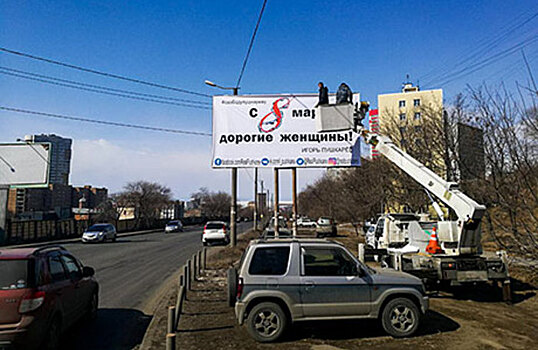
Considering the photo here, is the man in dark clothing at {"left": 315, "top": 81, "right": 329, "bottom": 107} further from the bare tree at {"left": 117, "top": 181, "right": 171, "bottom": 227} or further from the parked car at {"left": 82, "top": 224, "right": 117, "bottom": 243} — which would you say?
the bare tree at {"left": 117, "top": 181, "right": 171, "bottom": 227}

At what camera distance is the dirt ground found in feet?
19.3

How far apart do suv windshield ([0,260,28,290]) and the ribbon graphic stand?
12.0 m

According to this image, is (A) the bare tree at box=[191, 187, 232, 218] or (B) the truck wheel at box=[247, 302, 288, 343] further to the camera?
(A) the bare tree at box=[191, 187, 232, 218]

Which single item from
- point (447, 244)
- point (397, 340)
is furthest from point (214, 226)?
point (397, 340)

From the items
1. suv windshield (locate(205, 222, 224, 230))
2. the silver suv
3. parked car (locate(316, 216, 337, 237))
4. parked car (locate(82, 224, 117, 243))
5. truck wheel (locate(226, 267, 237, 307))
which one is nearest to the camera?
the silver suv

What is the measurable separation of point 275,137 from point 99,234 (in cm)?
1922

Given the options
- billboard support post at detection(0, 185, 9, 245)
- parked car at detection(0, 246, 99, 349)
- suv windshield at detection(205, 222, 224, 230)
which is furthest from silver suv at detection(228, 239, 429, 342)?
billboard support post at detection(0, 185, 9, 245)

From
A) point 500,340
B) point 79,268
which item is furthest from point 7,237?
point 500,340

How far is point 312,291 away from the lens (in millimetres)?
6043

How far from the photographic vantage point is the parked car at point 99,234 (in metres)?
28.4

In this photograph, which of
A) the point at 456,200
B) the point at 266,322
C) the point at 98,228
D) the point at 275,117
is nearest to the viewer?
the point at 266,322

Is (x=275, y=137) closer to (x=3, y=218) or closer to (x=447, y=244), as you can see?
(x=447, y=244)

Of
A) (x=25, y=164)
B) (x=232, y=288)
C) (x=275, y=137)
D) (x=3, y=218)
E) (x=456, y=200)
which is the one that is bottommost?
(x=232, y=288)

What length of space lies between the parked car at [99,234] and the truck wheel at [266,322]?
85.2 ft
